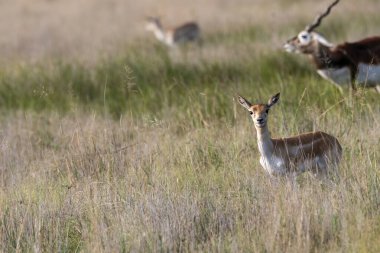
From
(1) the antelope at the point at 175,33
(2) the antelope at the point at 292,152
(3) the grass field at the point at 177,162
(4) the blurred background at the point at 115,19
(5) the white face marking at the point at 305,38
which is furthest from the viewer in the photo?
(1) the antelope at the point at 175,33

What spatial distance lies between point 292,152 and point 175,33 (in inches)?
431

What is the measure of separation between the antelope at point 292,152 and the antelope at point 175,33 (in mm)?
9373

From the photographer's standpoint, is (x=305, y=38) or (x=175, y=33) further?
(x=175, y=33)

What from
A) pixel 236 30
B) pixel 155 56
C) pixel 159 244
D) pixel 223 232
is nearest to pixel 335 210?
pixel 223 232

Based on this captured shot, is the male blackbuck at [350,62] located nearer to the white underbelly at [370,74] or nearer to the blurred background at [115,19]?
the white underbelly at [370,74]

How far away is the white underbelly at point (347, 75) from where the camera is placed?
27.2ft

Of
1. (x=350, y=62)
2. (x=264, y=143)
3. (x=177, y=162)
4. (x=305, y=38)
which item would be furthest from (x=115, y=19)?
(x=264, y=143)

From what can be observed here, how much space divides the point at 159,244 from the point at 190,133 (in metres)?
2.51

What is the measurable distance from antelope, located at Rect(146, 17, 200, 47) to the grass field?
Result: 422 cm

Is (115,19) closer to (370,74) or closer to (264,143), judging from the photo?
(370,74)

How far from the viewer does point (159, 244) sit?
4.54m

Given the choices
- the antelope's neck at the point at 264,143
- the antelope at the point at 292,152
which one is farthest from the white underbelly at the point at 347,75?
the antelope's neck at the point at 264,143

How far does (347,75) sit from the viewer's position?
331 inches

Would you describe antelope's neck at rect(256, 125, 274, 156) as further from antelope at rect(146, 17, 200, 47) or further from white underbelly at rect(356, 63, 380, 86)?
antelope at rect(146, 17, 200, 47)
